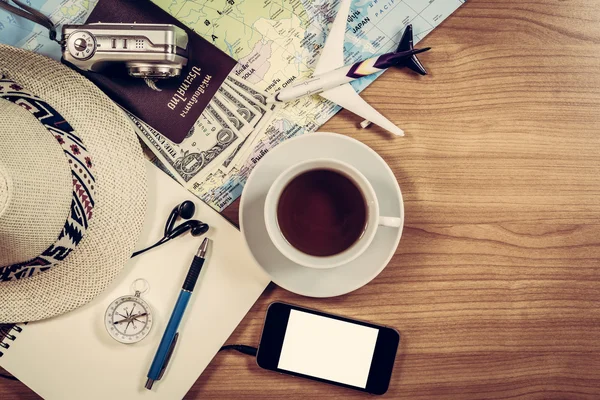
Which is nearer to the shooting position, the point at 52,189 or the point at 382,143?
the point at 52,189

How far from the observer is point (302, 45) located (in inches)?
26.5

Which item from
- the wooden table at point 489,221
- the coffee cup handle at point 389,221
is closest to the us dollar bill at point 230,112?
the wooden table at point 489,221

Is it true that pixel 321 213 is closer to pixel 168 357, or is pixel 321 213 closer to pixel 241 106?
pixel 241 106

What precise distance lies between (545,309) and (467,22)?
0.46 metres

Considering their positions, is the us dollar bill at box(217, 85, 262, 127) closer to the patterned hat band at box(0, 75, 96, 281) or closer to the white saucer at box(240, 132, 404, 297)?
the white saucer at box(240, 132, 404, 297)

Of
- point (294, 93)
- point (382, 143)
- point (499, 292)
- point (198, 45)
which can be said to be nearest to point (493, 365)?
point (499, 292)

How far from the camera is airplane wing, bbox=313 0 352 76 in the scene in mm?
660

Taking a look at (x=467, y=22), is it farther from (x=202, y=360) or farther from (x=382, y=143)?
(x=202, y=360)

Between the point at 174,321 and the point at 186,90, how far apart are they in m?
0.35

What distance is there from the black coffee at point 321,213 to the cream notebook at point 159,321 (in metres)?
0.09

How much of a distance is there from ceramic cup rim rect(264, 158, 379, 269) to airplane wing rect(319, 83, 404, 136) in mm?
120

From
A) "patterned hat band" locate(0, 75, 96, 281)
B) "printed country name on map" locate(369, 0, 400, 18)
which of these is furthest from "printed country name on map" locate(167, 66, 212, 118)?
"printed country name on map" locate(369, 0, 400, 18)

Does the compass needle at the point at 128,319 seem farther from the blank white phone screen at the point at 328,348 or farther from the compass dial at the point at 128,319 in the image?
the blank white phone screen at the point at 328,348

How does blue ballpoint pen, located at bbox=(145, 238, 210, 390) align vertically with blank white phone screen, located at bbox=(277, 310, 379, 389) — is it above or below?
above
